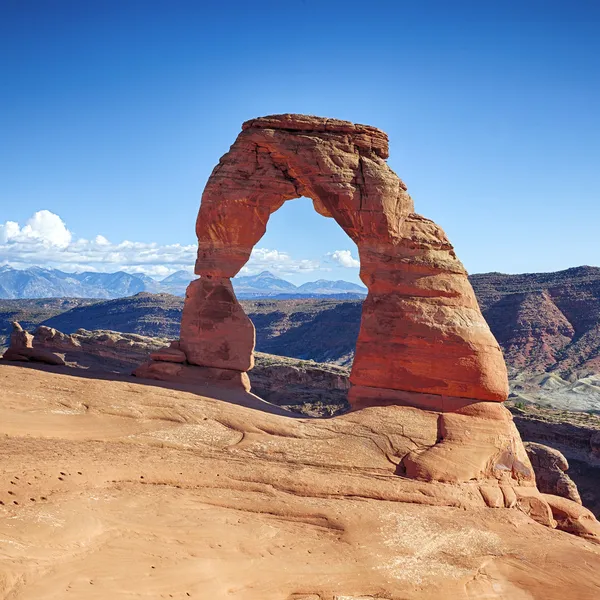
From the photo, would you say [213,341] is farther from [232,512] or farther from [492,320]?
[492,320]

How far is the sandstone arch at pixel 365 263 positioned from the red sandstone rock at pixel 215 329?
0.03 meters

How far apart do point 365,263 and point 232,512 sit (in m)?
9.86

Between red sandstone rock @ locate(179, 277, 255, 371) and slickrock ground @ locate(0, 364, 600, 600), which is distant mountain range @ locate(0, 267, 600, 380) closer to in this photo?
red sandstone rock @ locate(179, 277, 255, 371)

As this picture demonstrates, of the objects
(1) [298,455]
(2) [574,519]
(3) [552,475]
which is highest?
(1) [298,455]

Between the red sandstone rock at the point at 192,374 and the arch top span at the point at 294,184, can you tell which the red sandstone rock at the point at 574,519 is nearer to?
the arch top span at the point at 294,184

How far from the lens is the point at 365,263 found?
2045 cm

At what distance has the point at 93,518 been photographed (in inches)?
436

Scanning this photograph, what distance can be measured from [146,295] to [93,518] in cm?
11811

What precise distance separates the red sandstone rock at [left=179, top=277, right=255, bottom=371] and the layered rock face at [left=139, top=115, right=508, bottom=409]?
0.03 m

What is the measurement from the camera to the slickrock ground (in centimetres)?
1011

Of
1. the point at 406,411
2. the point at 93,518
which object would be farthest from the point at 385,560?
the point at 406,411

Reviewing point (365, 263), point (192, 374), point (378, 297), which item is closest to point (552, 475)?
point (378, 297)

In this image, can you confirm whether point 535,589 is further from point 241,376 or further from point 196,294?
point 196,294

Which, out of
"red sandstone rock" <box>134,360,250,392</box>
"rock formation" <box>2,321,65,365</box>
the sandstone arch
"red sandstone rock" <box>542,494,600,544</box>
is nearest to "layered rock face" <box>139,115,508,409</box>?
the sandstone arch
